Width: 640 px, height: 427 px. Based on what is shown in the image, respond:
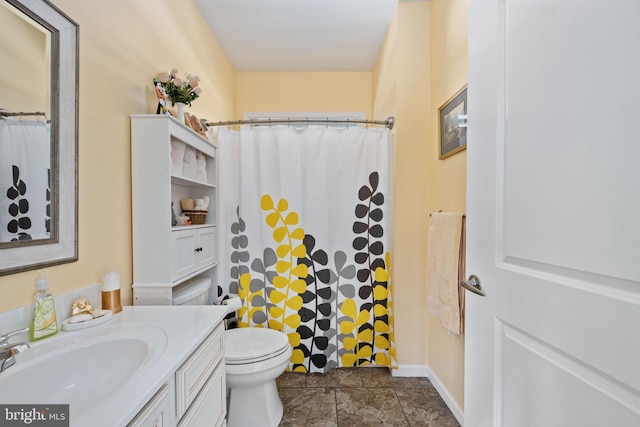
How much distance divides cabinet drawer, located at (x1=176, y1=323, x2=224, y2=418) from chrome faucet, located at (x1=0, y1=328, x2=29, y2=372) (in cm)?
38

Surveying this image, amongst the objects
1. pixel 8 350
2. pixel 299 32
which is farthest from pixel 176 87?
pixel 299 32

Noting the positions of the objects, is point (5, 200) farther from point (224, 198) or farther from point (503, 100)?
point (503, 100)

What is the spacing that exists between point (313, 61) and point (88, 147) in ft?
7.36

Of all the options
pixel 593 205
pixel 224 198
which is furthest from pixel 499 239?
pixel 224 198

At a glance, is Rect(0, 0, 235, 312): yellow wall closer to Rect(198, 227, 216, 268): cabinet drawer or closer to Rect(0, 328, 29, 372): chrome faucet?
Rect(0, 328, 29, 372): chrome faucet

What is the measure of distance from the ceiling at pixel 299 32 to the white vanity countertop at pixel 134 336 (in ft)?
6.84

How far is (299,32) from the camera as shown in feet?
7.49

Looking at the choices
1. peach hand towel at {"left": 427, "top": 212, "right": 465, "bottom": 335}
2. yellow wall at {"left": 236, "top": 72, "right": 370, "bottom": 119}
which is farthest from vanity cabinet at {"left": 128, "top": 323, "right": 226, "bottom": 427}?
yellow wall at {"left": 236, "top": 72, "right": 370, "bottom": 119}

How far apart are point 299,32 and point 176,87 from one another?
53.0 inches

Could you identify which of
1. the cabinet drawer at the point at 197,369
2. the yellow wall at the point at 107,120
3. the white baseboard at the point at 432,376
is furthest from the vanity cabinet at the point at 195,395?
the white baseboard at the point at 432,376

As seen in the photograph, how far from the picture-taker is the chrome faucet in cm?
66

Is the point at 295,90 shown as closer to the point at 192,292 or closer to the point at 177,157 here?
the point at 177,157

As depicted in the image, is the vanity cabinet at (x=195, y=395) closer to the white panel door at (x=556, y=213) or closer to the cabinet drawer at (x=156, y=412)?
the cabinet drawer at (x=156, y=412)

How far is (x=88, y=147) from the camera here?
1.04m
